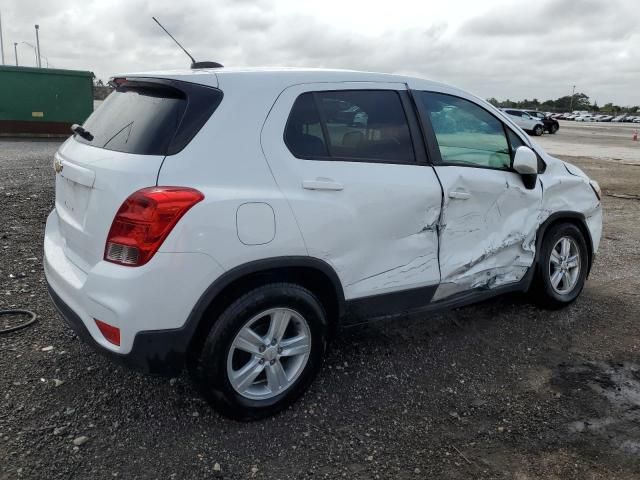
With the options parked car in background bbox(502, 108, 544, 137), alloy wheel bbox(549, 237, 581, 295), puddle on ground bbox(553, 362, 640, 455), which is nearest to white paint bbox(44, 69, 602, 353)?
puddle on ground bbox(553, 362, 640, 455)

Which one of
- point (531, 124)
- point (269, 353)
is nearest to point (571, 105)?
point (531, 124)

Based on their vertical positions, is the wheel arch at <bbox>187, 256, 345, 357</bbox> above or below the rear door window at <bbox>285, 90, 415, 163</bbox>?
below

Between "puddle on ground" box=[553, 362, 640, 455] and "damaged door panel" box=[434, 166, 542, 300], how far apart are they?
2.58 feet

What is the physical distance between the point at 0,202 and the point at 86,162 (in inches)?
209

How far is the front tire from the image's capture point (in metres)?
2.72

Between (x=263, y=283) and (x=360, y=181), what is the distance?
76 centimetres

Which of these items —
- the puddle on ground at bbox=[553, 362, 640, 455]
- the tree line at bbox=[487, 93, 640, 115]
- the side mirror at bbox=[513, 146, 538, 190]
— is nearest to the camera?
the puddle on ground at bbox=[553, 362, 640, 455]

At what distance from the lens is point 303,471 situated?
2.63 meters

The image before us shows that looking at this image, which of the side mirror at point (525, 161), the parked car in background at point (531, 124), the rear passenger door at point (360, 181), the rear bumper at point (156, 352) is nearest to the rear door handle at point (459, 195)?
the rear passenger door at point (360, 181)

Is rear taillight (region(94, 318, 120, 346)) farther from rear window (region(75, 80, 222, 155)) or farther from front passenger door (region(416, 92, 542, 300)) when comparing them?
front passenger door (region(416, 92, 542, 300))

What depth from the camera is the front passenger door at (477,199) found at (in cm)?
349

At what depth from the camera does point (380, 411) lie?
10.3 ft

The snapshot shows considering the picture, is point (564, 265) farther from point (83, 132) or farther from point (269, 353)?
point (83, 132)

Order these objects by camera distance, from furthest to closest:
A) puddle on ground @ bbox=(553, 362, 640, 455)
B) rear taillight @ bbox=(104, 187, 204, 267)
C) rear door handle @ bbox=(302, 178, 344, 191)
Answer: puddle on ground @ bbox=(553, 362, 640, 455), rear door handle @ bbox=(302, 178, 344, 191), rear taillight @ bbox=(104, 187, 204, 267)
